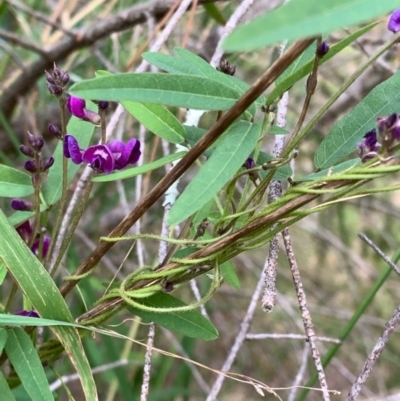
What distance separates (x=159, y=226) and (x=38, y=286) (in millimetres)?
1214

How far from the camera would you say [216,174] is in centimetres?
34

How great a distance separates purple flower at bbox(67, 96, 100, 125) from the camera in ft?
1.47

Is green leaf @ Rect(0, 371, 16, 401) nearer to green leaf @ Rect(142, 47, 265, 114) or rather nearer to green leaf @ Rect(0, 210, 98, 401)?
green leaf @ Rect(0, 210, 98, 401)

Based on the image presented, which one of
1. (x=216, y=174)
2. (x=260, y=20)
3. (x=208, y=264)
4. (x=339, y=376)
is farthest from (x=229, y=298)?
(x=260, y=20)

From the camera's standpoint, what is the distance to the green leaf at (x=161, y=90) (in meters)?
0.31

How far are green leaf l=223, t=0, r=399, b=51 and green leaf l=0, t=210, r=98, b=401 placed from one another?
286 mm

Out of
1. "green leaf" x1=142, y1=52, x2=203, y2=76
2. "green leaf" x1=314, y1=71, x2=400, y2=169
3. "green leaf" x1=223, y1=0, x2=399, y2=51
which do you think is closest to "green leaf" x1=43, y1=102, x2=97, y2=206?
"green leaf" x1=142, y1=52, x2=203, y2=76

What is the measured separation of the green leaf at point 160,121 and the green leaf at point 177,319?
0.14 meters

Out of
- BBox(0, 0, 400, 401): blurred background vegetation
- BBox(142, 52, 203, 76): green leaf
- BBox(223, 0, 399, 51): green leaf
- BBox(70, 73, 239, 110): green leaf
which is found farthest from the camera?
BBox(0, 0, 400, 401): blurred background vegetation

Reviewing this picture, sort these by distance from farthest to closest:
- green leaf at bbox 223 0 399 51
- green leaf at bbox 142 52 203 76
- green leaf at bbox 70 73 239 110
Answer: green leaf at bbox 142 52 203 76 < green leaf at bbox 70 73 239 110 < green leaf at bbox 223 0 399 51

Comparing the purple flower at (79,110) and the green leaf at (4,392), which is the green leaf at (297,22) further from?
the green leaf at (4,392)

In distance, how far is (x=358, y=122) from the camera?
17.1 inches

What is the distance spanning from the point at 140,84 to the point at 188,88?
0.13 feet

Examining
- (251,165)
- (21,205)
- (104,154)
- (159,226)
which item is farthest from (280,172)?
(159,226)
